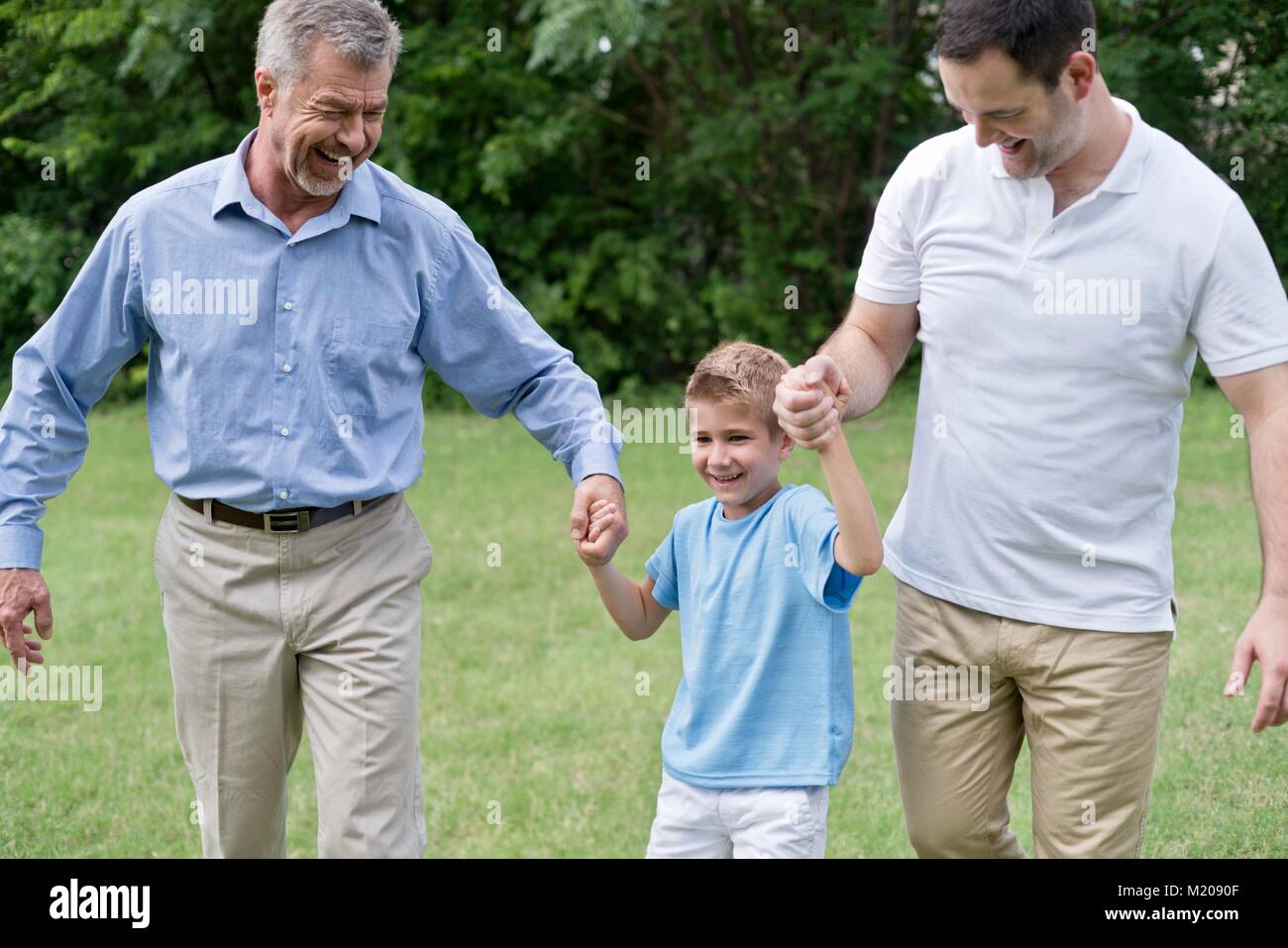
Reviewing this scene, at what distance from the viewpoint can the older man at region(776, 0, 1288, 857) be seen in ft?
10.0

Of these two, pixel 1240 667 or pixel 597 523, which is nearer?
pixel 1240 667

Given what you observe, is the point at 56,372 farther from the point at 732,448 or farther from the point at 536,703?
the point at 536,703

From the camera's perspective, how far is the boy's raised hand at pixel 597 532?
341 cm

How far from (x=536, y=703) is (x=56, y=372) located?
3.48 m

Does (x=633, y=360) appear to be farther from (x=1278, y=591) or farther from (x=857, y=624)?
(x=1278, y=591)

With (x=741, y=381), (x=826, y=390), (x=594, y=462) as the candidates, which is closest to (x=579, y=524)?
(x=594, y=462)

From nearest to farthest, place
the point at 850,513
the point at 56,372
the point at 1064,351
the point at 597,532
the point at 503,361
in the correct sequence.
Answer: the point at 850,513
the point at 1064,351
the point at 597,532
the point at 56,372
the point at 503,361

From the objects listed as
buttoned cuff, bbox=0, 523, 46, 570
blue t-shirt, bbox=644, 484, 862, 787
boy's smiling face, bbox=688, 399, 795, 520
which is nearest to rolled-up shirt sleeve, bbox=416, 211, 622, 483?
boy's smiling face, bbox=688, 399, 795, 520

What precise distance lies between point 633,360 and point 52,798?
918 centimetres

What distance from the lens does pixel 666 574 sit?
3594 millimetres

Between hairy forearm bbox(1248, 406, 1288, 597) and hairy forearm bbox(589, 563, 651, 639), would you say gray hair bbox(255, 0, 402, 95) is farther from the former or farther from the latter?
hairy forearm bbox(1248, 406, 1288, 597)

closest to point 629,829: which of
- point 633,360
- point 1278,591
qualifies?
point 1278,591

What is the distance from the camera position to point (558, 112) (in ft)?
47.1

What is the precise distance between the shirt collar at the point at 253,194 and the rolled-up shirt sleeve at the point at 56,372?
23cm
